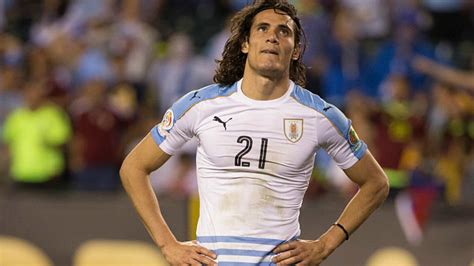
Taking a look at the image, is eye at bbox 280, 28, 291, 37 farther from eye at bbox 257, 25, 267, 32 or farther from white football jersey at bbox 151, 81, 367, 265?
white football jersey at bbox 151, 81, 367, 265

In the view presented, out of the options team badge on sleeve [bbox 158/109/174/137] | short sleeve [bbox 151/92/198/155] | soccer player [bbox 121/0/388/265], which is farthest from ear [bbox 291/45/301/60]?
team badge on sleeve [bbox 158/109/174/137]

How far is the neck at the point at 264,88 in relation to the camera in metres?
5.19

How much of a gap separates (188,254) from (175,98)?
6.37 metres

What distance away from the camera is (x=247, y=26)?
539 centimetres

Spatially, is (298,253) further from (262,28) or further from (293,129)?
(262,28)

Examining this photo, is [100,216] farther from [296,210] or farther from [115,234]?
[296,210]

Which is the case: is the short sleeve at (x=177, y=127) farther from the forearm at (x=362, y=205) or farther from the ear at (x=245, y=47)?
the forearm at (x=362, y=205)

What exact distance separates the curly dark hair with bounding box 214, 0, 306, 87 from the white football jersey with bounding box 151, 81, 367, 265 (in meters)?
0.17

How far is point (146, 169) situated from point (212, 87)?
54 centimetres

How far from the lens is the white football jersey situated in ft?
16.7

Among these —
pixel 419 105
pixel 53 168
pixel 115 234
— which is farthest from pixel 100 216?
pixel 419 105

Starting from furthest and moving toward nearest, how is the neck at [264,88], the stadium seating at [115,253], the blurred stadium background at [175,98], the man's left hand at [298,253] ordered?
the stadium seating at [115,253]
the blurred stadium background at [175,98]
the neck at [264,88]
the man's left hand at [298,253]

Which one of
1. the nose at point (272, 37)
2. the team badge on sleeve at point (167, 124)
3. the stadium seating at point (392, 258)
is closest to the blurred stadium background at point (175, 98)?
the stadium seating at point (392, 258)

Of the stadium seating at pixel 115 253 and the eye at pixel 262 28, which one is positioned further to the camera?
the stadium seating at pixel 115 253
